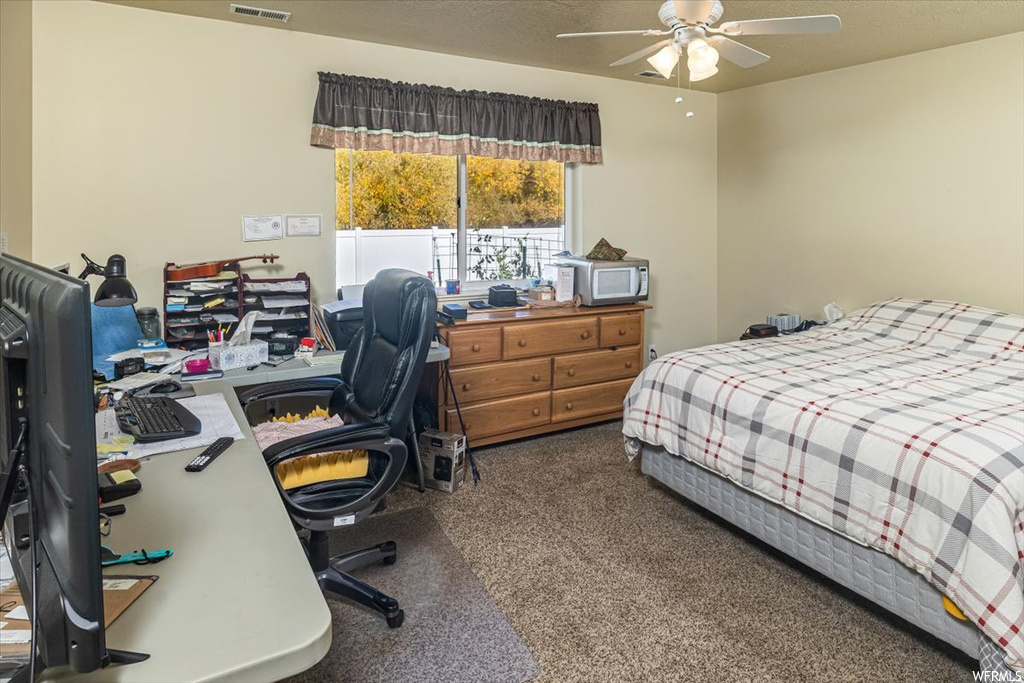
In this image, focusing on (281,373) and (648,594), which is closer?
(648,594)

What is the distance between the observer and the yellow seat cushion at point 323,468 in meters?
2.11

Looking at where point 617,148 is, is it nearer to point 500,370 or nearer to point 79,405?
point 500,370

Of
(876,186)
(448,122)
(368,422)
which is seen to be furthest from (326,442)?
(876,186)

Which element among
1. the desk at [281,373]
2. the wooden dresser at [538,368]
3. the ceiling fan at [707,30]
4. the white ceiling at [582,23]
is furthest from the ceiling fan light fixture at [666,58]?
the wooden dresser at [538,368]

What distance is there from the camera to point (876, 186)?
4.13m

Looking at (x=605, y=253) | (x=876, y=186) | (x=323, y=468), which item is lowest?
(x=323, y=468)

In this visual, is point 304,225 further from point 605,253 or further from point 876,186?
point 876,186

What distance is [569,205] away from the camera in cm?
459

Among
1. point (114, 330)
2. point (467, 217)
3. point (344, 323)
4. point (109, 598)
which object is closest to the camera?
point (109, 598)

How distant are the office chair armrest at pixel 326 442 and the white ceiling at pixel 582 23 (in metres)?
2.15

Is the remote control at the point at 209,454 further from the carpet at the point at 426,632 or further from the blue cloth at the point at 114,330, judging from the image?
the blue cloth at the point at 114,330

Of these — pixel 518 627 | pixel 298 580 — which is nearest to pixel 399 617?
pixel 518 627

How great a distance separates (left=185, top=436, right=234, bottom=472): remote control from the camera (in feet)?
4.76

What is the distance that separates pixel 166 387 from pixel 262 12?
6.64 feet
